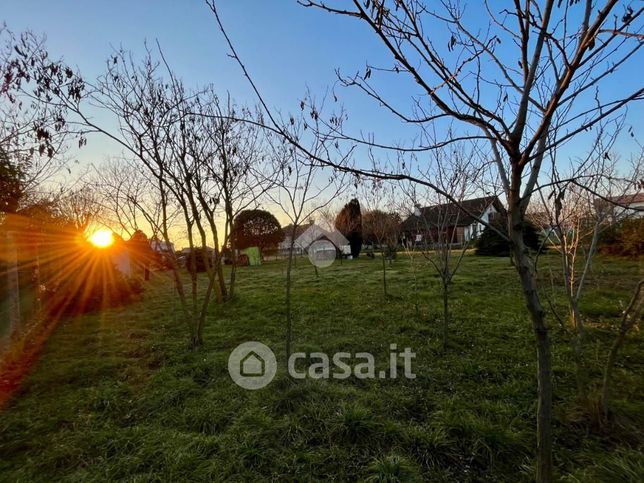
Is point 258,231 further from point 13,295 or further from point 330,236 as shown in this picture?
point 13,295

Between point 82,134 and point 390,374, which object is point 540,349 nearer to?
point 390,374

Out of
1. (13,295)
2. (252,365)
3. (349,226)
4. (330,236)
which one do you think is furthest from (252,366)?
(330,236)

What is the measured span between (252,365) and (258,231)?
21348mm

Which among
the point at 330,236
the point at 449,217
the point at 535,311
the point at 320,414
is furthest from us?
the point at 330,236

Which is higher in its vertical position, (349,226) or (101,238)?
(349,226)

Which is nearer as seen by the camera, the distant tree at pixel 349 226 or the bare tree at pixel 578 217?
the bare tree at pixel 578 217

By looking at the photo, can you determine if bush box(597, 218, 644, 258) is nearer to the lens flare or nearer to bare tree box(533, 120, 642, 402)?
bare tree box(533, 120, 642, 402)

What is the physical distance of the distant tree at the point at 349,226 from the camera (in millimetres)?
22328

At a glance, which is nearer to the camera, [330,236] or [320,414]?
[320,414]

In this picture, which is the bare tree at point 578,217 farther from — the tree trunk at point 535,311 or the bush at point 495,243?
the bush at point 495,243

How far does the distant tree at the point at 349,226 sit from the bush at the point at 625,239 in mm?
13170

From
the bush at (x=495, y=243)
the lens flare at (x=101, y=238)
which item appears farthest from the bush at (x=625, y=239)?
the lens flare at (x=101, y=238)

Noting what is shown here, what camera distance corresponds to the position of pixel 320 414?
9.23 feet

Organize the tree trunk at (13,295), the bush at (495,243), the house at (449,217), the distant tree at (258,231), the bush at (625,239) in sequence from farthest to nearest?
the distant tree at (258,231) → the bush at (495,243) → the bush at (625,239) → the tree trunk at (13,295) → the house at (449,217)
